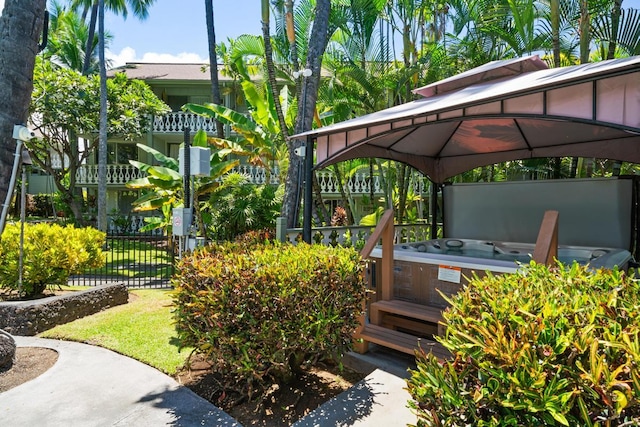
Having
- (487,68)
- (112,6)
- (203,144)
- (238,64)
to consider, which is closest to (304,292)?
(487,68)

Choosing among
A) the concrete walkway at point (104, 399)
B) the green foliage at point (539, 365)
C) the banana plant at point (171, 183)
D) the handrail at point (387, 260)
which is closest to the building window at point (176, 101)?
the banana plant at point (171, 183)

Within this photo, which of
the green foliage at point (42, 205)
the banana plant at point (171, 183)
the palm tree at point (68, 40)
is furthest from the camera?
the green foliage at point (42, 205)

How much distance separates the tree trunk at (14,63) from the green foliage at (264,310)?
8.04 feet

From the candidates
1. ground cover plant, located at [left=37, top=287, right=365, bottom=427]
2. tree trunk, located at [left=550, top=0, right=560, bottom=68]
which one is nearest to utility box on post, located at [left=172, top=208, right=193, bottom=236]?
ground cover plant, located at [left=37, top=287, right=365, bottom=427]

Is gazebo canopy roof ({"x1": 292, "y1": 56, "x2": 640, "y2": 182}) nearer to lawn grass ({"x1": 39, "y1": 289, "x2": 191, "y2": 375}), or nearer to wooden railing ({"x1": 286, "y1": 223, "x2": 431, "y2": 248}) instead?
wooden railing ({"x1": 286, "y1": 223, "x2": 431, "y2": 248})

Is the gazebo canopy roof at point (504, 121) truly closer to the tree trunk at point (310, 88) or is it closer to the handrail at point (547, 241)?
the handrail at point (547, 241)

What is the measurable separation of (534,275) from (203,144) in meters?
10.4

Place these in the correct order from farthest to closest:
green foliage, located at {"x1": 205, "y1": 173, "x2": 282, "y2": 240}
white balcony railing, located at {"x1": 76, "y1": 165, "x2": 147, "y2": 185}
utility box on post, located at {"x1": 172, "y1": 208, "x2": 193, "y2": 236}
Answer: white balcony railing, located at {"x1": 76, "y1": 165, "x2": 147, "y2": 185} < green foliage, located at {"x1": 205, "y1": 173, "x2": 282, "y2": 240} < utility box on post, located at {"x1": 172, "y1": 208, "x2": 193, "y2": 236}

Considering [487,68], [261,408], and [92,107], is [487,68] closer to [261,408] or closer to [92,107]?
[261,408]

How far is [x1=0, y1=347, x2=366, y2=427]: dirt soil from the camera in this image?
3.32 m

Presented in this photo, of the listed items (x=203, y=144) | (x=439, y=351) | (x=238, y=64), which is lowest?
(x=439, y=351)

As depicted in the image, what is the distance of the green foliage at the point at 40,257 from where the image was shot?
6230 mm

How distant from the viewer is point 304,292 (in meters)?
3.26

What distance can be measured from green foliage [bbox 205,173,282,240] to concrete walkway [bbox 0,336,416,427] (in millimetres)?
6465
